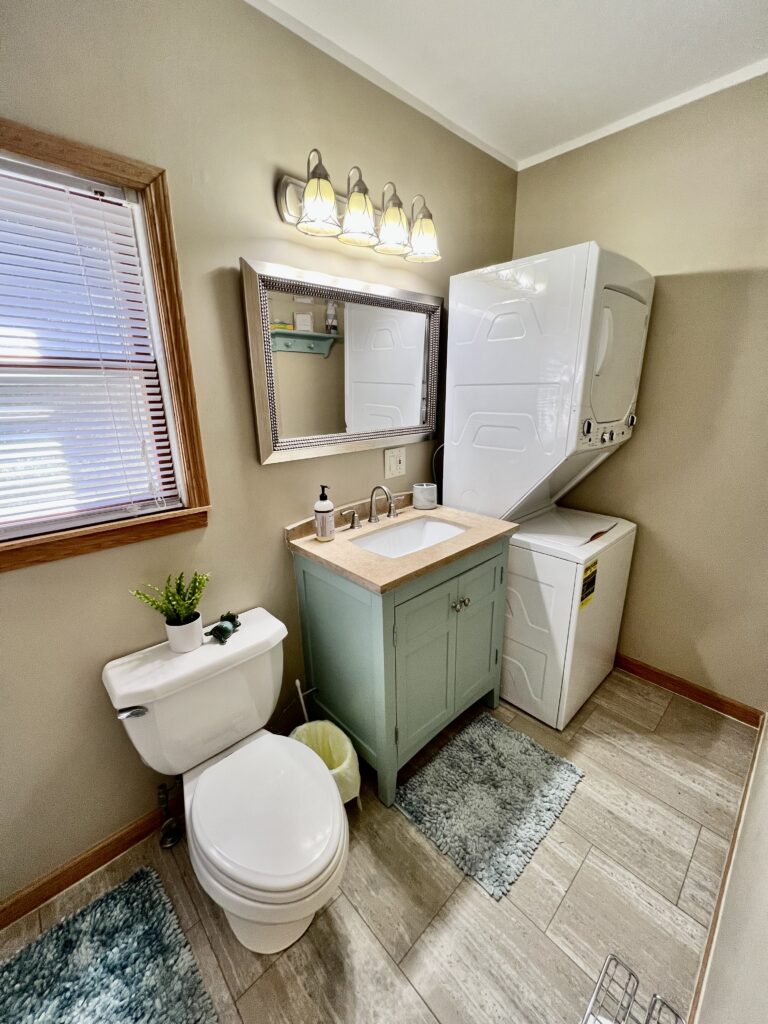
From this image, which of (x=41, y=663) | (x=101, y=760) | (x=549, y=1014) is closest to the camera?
(x=549, y=1014)

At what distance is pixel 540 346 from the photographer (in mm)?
1535

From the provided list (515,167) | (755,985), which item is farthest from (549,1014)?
(515,167)

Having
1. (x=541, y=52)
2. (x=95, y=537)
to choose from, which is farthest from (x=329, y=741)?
(x=541, y=52)

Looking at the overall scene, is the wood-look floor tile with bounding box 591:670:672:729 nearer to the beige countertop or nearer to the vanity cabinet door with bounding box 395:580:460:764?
the vanity cabinet door with bounding box 395:580:460:764

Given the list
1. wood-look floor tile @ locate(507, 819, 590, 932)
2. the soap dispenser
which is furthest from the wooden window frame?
wood-look floor tile @ locate(507, 819, 590, 932)

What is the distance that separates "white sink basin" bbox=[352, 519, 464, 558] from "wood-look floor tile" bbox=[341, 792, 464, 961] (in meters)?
0.98

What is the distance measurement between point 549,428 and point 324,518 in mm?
927

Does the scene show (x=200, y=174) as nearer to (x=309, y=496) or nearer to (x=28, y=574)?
(x=309, y=496)

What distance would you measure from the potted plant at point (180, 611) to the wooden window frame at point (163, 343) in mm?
173

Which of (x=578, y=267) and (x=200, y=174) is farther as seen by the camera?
(x=578, y=267)

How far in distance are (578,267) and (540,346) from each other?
0.87 ft

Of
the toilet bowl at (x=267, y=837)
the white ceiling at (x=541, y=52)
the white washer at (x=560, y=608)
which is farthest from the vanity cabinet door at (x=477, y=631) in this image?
the white ceiling at (x=541, y=52)

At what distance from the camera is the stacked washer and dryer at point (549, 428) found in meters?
1.47

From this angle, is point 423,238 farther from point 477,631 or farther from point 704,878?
point 704,878
